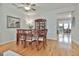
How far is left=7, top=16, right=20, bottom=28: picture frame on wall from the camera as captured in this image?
2537 mm

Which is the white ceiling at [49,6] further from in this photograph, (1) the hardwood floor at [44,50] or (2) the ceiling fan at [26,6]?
(1) the hardwood floor at [44,50]

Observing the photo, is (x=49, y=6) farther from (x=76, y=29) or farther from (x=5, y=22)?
(x=5, y=22)

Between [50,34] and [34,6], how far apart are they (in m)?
0.60

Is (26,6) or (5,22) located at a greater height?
(26,6)

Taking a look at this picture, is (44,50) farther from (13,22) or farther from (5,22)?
(5,22)

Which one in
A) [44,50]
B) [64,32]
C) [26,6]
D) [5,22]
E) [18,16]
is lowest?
[44,50]

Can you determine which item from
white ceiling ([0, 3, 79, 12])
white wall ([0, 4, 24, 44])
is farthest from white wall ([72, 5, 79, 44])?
white wall ([0, 4, 24, 44])

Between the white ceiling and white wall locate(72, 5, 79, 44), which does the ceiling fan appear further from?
white wall locate(72, 5, 79, 44)

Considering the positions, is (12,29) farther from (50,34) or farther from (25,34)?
(50,34)

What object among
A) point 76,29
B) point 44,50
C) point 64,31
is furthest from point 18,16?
point 76,29

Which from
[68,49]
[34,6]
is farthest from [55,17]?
[68,49]

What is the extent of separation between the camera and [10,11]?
100 inches

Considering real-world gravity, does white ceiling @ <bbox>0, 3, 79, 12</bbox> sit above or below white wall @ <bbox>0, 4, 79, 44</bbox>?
above

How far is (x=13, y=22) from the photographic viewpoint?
2564mm
